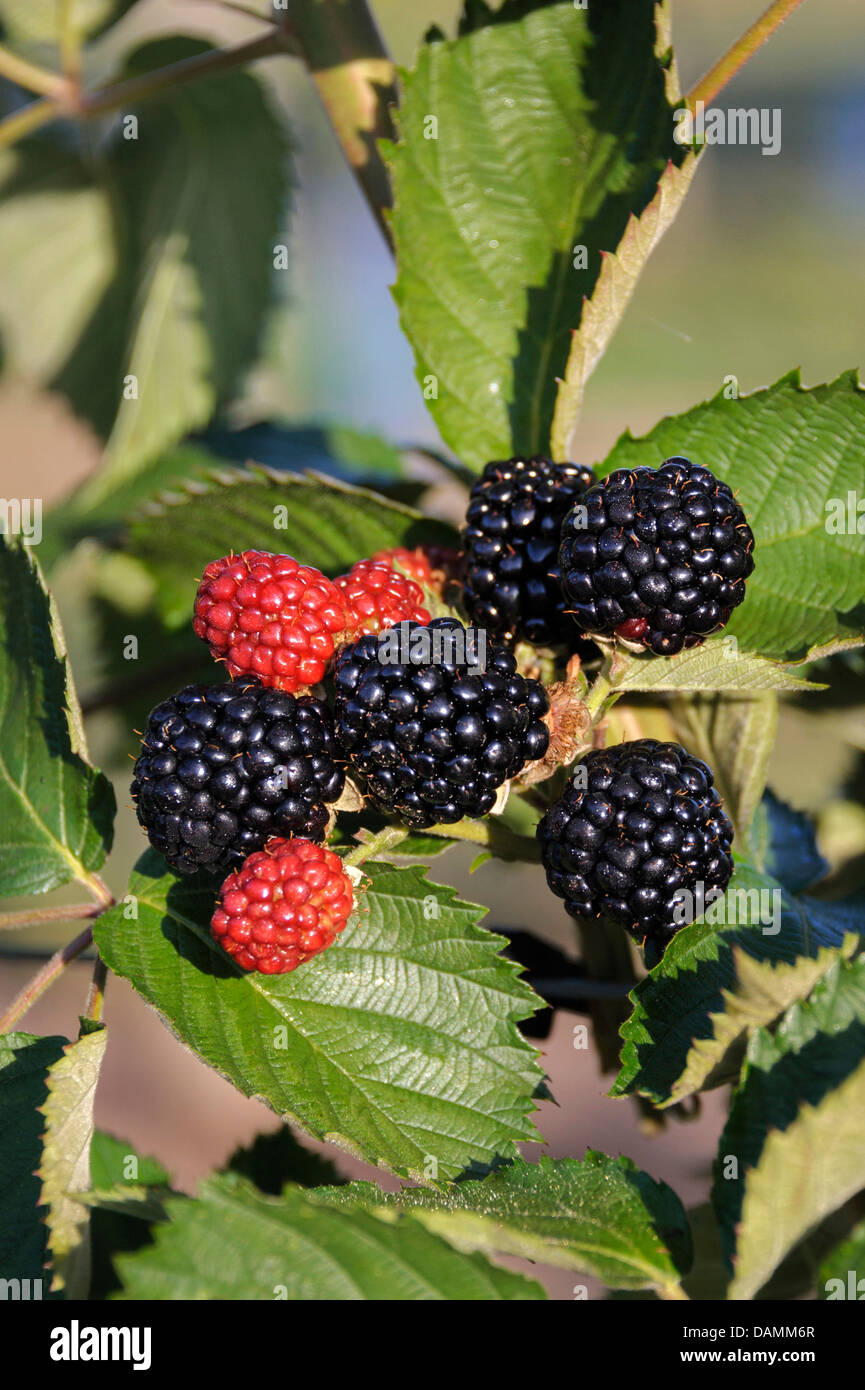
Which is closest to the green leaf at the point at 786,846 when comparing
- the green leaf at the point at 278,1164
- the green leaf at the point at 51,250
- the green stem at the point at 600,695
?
the green stem at the point at 600,695

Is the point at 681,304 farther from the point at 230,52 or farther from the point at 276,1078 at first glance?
the point at 276,1078

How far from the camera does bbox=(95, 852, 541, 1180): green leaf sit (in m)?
0.78

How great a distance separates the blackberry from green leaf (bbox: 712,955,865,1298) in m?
0.34

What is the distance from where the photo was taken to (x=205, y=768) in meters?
0.76

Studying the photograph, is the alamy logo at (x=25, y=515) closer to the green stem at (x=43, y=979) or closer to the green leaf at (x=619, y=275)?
the green stem at (x=43, y=979)

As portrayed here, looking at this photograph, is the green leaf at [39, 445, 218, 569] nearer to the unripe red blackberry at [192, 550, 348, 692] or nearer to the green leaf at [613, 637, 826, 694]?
the unripe red blackberry at [192, 550, 348, 692]

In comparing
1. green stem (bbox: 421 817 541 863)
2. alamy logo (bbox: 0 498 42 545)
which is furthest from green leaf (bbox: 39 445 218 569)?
green stem (bbox: 421 817 541 863)

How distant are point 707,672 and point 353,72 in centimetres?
72

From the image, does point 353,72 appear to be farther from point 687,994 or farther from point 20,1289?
point 20,1289

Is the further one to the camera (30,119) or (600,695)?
(30,119)

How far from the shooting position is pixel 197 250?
147 centimetres

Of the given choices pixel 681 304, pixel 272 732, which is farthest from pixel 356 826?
pixel 681 304
